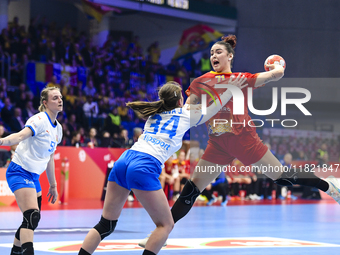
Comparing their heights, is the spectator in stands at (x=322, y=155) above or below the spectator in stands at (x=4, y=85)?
below

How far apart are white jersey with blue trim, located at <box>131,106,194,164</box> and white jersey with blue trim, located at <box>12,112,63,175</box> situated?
1.32 metres

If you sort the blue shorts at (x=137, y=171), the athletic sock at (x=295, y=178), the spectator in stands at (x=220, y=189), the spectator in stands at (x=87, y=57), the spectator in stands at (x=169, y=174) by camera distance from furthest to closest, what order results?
the spectator in stands at (x=87, y=57) < the spectator in stands at (x=169, y=174) < the spectator in stands at (x=220, y=189) < the athletic sock at (x=295, y=178) < the blue shorts at (x=137, y=171)

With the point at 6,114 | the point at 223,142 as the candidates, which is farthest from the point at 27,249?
the point at 6,114

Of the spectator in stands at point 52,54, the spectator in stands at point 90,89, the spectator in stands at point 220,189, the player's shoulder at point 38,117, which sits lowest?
the spectator in stands at point 220,189

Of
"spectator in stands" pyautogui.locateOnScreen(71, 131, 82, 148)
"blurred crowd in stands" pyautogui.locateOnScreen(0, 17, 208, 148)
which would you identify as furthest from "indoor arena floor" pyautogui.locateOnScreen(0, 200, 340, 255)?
"blurred crowd in stands" pyautogui.locateOnScreen(0, 17, 208, 148)

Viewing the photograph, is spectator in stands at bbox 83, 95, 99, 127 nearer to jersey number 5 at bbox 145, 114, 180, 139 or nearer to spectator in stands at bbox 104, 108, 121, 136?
spectator in stands at bbox 104, 108, 121, 136

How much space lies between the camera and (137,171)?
3736mm

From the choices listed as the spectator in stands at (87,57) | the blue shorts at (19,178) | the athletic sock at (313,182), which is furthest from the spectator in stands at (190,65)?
the blue shorts at (19,178)

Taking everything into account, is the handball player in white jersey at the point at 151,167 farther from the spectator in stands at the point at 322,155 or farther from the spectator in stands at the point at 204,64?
the spectator in stands at the point at 204,64

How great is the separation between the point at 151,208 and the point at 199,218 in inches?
242

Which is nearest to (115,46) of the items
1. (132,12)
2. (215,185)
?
(132,12)

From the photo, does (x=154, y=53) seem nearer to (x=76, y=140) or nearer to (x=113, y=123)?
(x=113, y=123)

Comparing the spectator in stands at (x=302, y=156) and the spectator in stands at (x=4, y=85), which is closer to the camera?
the spectator in stands at (x=4, y=85)

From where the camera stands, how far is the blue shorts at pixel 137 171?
3.73 meters
